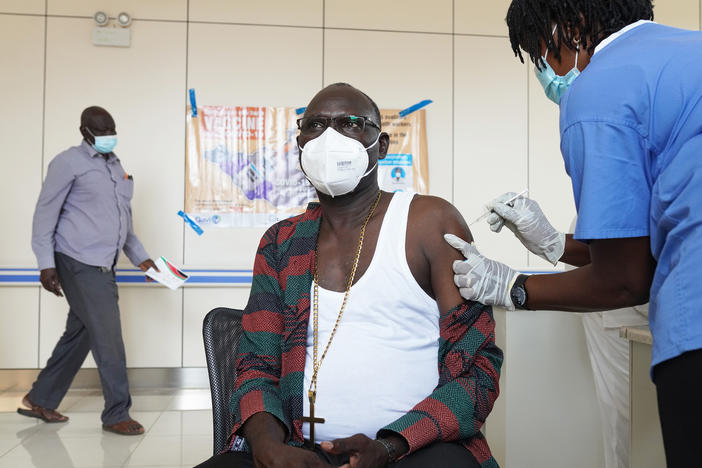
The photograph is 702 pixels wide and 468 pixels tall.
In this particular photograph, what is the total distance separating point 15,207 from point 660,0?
4873mm

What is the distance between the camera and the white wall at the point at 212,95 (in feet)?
13.7

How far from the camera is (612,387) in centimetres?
210

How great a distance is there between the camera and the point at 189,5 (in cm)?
426

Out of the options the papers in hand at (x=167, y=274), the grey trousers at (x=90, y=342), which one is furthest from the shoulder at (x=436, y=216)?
the grey trousers at (x=90, y=342)

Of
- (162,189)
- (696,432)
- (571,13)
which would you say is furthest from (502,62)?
(696,432)

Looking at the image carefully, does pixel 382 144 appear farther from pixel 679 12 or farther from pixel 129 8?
pixel 679 12

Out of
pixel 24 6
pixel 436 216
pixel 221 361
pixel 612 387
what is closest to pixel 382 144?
pixel 436 216

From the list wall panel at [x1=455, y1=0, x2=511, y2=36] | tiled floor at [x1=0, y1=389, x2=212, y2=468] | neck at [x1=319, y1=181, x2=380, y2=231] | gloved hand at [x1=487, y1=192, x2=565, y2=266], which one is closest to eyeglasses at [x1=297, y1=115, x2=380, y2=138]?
neck at [x1=319, y1=181, x2=380, y2=231]

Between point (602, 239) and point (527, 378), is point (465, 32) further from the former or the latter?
point (602, 239)

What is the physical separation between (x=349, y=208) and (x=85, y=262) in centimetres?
238

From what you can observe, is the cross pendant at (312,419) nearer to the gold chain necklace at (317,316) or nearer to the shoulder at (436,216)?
the gold chain necklace at (317,316)

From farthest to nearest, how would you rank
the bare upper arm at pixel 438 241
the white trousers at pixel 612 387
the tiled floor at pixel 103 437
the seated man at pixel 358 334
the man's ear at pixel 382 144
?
the tiled floor at pixel 103 437, the white trousers at pixel 612 387, the man's ear at pixel 382 144, the bare upper arm at pixel 438 241, the seated man at pixel 358 334

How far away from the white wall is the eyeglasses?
9.56ft

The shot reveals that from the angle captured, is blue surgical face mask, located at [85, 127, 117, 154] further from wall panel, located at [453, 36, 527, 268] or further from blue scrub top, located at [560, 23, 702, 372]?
blue scrub top, located at [560, 23, 702, 372]
